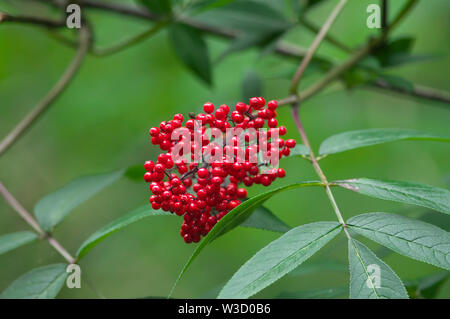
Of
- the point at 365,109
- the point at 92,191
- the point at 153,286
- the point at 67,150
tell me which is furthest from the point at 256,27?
the point at 153,286

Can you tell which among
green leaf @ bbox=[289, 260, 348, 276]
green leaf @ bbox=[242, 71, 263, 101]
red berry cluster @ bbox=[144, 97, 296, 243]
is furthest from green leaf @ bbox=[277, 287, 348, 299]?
green leaf @ bbox=[242, 71, 263, 101]

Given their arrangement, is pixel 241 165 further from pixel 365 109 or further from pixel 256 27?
pixel 365 109

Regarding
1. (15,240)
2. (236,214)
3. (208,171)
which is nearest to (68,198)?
(15,240)

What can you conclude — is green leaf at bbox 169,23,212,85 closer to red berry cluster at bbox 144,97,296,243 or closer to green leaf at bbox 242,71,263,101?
green leaf at bbox 242,71,263,101

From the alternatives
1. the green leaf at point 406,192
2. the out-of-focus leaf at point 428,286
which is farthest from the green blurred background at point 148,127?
the green leaf at point 406,192

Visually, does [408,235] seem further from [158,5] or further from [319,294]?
[158,5]
